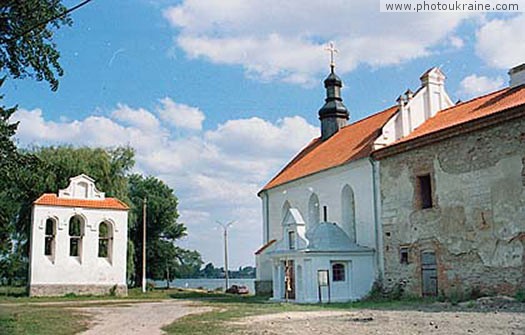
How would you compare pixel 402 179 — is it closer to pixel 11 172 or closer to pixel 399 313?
pixel 399 313

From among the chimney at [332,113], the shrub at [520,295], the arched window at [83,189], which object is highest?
the chimney at [332,113]

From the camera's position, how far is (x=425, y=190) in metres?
27.5

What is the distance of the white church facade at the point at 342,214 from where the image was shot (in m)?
29.8

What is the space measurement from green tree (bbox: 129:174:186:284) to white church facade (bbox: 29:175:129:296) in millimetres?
18624

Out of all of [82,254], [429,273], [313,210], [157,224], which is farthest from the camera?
[157,224]

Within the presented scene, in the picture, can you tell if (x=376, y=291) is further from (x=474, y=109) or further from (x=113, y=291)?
(x=113, y=291)

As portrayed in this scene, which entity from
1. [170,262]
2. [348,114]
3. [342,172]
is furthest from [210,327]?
[170,262]

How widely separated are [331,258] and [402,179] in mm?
5026

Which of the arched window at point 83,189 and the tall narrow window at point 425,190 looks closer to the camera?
the tall narrow window at point 425,190

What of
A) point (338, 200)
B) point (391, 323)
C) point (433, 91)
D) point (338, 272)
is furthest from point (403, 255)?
point (391, 323)

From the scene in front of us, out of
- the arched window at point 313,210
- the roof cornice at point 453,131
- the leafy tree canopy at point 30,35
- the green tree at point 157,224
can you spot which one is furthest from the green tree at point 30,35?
the green tree at point 157,224

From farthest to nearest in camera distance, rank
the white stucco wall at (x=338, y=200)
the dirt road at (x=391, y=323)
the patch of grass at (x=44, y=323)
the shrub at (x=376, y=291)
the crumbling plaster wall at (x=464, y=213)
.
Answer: the white stucco wall at (x=338, y=200) < the shrub at (x=376, y=291) < the crumbling plaster wall at (x=464, y=213) < the patch of grass at (x=44, y=323) < the dirt road at (x=391, y=323)

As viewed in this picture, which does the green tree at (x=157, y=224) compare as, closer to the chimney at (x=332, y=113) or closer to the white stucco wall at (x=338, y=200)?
the white stucco wall at (x=338, y=200)

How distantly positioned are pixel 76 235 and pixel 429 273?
24225 millimetres
